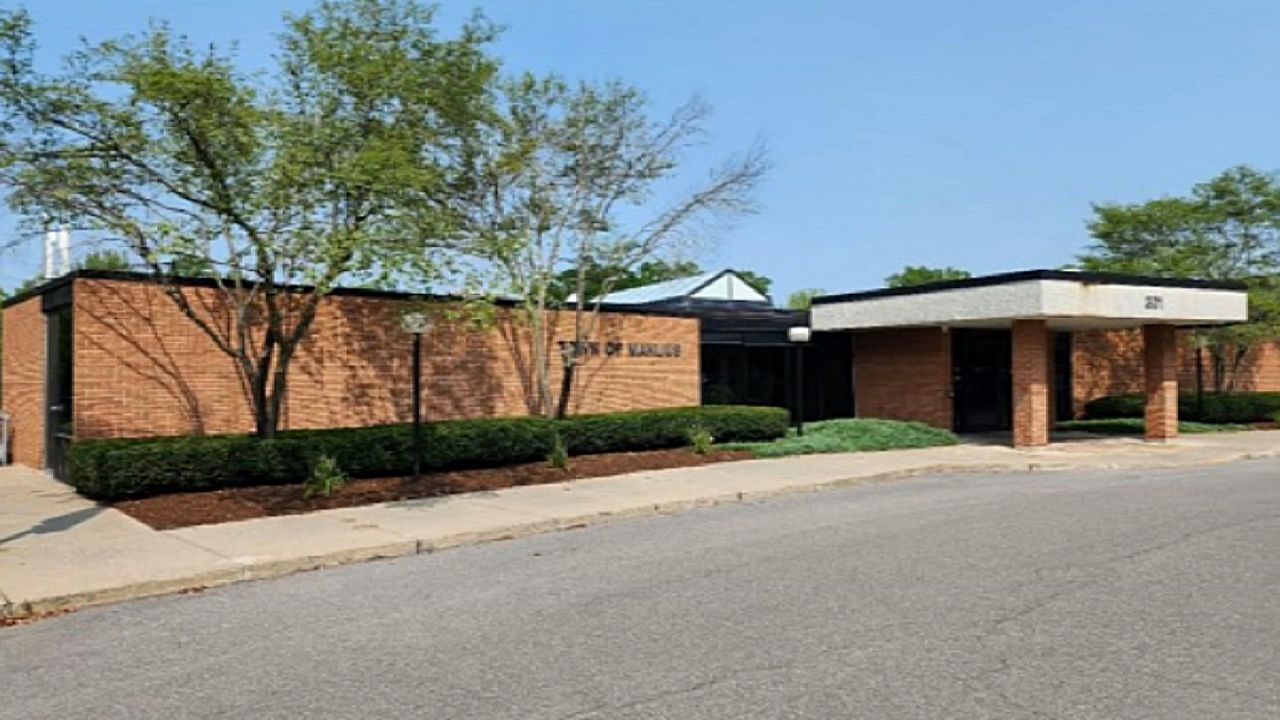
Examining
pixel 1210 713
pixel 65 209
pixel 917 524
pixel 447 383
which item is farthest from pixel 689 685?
pixel 447 383

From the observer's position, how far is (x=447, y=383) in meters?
19.4

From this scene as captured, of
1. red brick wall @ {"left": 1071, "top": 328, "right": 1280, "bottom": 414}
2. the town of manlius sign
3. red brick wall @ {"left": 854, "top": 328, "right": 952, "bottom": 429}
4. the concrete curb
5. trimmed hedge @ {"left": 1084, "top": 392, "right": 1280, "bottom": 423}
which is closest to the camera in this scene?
the concrete curb

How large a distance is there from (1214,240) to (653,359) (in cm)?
1985

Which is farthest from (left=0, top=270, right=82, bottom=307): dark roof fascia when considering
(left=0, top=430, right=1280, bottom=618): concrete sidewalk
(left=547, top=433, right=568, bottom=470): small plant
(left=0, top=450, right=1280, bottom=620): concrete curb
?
(left=547, top=433, right=568, bottom=470): small plant

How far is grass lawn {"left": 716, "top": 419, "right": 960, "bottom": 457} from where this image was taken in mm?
20031

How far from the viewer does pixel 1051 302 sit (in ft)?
65.6

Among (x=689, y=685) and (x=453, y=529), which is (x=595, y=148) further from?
(x=689, y=685)

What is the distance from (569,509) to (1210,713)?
879cm

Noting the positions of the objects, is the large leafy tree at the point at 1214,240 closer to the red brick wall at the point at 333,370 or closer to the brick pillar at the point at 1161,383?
the brick pillar at the point at 1161,383

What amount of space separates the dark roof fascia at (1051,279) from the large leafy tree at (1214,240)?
23.3 feet

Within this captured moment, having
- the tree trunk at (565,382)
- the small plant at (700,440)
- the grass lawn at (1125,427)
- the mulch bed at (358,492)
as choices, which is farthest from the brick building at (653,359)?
the small plant at (700,440)

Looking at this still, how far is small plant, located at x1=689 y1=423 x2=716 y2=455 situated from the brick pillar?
11316mm

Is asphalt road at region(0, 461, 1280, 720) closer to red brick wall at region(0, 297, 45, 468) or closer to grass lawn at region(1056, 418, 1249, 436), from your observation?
red brick wall at region(0, 297, 45, 468)

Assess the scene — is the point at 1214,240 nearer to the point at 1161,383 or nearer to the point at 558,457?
the point at 1161,383
